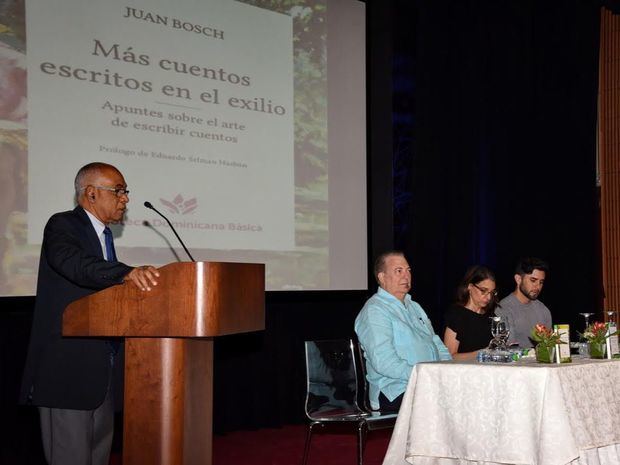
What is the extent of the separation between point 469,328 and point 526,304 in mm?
808

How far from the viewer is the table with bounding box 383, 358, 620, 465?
3156 mm

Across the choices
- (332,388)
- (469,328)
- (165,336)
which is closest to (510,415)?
(332,388)

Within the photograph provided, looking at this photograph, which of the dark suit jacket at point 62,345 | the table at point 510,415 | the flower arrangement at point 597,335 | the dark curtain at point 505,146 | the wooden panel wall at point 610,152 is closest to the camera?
the dark suit jacket at point 62,345

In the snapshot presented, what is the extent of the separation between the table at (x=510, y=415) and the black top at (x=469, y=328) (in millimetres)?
909

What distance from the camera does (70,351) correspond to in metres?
2.51

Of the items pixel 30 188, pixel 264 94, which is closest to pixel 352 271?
pixel 264 94

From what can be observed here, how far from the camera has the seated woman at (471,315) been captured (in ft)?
14.8

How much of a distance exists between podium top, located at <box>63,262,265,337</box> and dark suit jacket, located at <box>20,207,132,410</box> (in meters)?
0.12

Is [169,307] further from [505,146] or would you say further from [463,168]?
Answer: [505,146]

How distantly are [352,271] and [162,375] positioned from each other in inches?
146

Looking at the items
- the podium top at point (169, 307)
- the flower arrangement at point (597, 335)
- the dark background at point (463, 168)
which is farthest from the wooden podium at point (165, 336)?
the dark background at point (463, 168)

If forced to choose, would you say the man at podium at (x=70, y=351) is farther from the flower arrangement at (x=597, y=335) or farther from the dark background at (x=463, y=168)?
the dark background at (x=463, y=168)

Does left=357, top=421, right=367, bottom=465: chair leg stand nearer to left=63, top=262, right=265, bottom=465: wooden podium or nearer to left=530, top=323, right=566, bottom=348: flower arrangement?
left=530, top=323, right=566, bottom=348: flower arrangement

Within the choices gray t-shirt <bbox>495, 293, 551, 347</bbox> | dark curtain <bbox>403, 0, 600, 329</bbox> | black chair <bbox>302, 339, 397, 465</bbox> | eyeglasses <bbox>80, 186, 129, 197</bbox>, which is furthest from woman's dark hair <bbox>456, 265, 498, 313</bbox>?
eyeglasses <bbox>80, 186, 129, 197</bbox>
